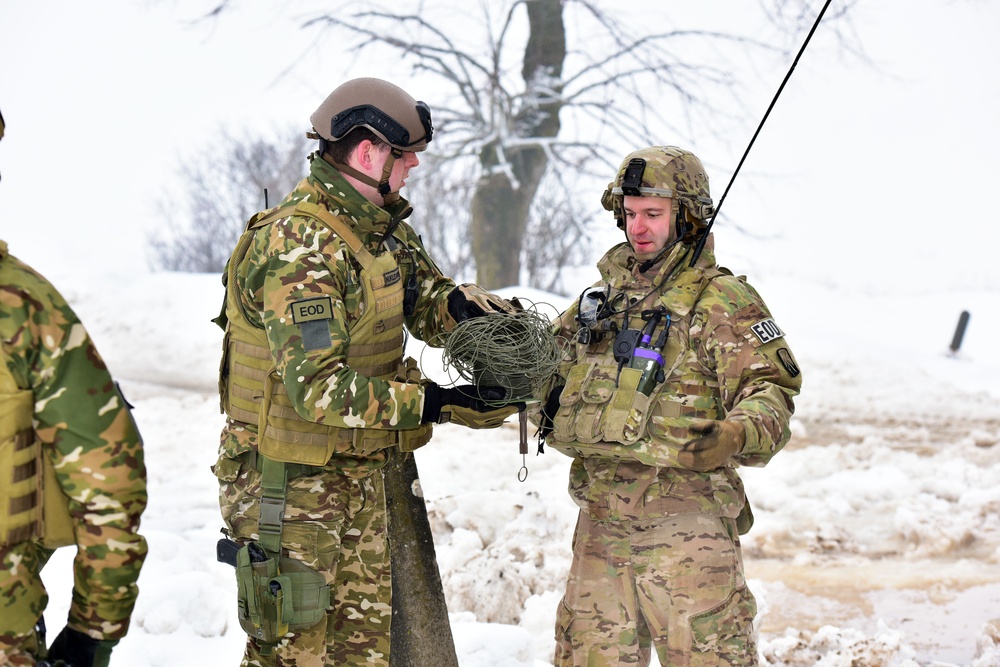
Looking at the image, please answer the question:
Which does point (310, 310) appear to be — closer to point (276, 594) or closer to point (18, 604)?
point (276, 594)

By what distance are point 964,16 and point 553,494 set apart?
65.1 feet

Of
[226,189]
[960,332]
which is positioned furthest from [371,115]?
[226,189]

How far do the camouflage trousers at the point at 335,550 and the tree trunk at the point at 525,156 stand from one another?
416 inches

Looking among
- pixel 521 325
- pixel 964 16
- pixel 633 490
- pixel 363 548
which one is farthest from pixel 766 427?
pixel 964 16

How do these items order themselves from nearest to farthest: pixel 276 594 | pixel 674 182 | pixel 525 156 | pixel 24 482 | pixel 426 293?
pixel 24 482 < pixel 276 594 < pixel 674 182 < pixel 426 293 < pixel 525 156

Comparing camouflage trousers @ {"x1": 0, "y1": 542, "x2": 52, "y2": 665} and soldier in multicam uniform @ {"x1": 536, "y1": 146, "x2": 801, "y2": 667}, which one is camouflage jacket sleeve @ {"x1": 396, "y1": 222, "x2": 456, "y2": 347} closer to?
soldier in multicam uniform @ {"x1": 536, "y1": 146, "x2": 801, "y2": 667}

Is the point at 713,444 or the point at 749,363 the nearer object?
the point at 713,444

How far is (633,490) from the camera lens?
11.6 ft

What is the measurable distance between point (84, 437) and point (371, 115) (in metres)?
1.57

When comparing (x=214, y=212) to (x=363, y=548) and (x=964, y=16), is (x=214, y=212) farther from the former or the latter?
(x=363, y=548)

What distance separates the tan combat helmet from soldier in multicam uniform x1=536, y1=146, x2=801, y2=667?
817 mm

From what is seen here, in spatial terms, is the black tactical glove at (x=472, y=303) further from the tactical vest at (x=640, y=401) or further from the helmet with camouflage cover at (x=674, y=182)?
the helmet with camouflage cover at (x=674, y=182)

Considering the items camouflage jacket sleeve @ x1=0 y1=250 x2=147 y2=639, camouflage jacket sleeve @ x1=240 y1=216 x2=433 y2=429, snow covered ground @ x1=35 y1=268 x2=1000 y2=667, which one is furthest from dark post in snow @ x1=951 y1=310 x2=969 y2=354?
camouflage jacket sleeve @ x1=0 y1=250 x2=147 y2=639

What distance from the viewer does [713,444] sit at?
3.13m
